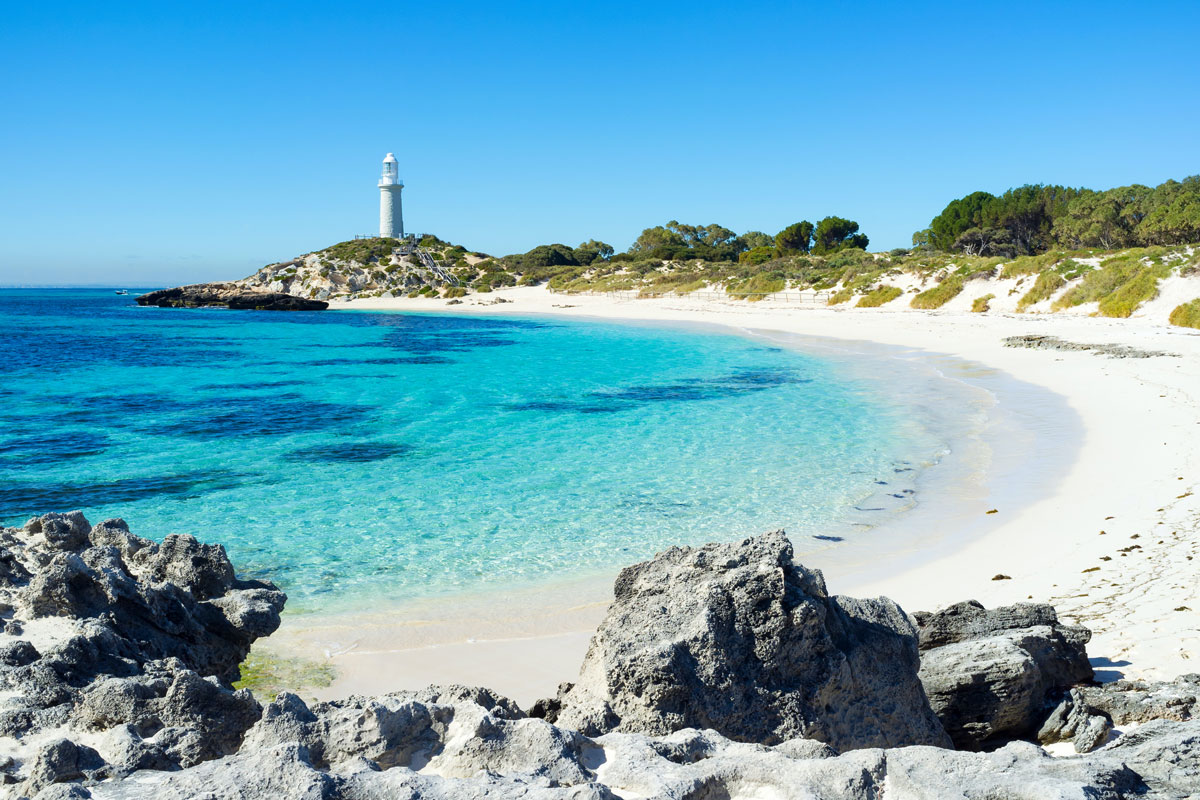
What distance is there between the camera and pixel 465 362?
103 ft

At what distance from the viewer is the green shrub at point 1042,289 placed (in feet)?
118

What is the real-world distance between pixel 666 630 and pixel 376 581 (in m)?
4.95

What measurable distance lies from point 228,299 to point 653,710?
86832 millimetres

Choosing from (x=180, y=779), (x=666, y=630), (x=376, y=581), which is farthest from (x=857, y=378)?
(x=180, y=779)

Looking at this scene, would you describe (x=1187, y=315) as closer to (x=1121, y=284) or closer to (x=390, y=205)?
(x=1121, y=284)

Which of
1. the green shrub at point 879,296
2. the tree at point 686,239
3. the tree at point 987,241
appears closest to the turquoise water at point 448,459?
the green shrub at point 879,296

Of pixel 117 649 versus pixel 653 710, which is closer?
pixel 653 710

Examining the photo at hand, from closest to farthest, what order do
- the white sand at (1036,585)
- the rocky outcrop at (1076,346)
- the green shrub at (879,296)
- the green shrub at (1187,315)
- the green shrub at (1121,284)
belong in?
the white sand at (1036,585) → the rocky outcrop at (1076,346) → the green shrub at (1187,315) → the green shrub at (1121,284) → the green shrub at (879,296)

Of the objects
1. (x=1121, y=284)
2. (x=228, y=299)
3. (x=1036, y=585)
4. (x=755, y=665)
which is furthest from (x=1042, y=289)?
(x=228, y=299)

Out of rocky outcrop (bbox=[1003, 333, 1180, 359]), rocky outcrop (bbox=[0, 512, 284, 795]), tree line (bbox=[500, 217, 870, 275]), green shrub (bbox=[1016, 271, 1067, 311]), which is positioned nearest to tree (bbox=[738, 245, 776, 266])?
tree line (bbox=[500, 217, 870, 275])

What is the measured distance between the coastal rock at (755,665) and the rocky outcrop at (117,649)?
1697 mm

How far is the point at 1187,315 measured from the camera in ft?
88.4

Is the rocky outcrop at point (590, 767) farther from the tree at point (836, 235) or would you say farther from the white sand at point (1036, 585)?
the tree at point (836, 235)

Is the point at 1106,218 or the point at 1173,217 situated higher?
the point at 1106,218
